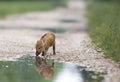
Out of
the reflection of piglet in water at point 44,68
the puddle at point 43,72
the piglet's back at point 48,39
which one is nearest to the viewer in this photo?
the puddle at point 43,72

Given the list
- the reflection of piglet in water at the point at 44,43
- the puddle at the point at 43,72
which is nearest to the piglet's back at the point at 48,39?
the reflection of piglet in water at the point at 44,43

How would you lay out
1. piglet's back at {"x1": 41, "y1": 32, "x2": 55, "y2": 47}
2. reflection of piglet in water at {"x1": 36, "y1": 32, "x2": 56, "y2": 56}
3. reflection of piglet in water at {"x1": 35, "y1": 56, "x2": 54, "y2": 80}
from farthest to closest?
1. piglet's back at {"x1": 41, "y1": 32, "x2": 55, "y2": 47}
2. reflection of piglet in water at {"x1": 36, "y1": 32, "x2": 56, "y2": 56}
3. reflection of piglet in water at {"x1": 35, "y1": 56, "x2": 54, "y2": 80}

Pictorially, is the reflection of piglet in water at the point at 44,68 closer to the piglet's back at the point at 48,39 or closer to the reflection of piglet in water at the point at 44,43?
the reflection of piglet in water at the point at 44,43

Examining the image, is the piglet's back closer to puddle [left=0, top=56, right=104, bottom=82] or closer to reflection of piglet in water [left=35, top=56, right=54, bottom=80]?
reflection of piglet in water [left=35, top=56, right=54, bottom=80]

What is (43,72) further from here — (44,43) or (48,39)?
(48,39)

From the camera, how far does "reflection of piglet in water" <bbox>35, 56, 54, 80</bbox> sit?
14748mm

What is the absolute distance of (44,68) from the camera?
15.9 meters

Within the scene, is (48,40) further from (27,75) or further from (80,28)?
(80,28)

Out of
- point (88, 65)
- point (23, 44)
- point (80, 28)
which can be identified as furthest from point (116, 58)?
point (80, 28)

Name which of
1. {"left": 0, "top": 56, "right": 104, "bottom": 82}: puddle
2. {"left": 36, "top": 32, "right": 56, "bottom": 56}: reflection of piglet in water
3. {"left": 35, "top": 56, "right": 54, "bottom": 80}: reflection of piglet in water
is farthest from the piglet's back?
{"left": 0, "top": 56, "right": 104, "bottom": 82}: puddle

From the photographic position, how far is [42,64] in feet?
54.4

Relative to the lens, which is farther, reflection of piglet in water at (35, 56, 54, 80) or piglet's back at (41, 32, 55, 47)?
piglet's back at (41, 32, 55, 47)

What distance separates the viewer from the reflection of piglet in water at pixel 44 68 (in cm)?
1475

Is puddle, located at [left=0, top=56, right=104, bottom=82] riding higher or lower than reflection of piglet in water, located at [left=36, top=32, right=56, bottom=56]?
lower
